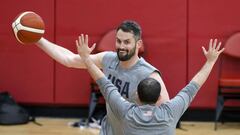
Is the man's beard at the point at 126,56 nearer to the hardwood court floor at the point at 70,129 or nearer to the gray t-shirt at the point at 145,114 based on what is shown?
the gray t-shirt at the point at 145,114

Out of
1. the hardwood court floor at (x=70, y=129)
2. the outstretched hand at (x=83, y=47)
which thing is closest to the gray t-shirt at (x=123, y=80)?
the outstretched hand at (x=83, y=47)

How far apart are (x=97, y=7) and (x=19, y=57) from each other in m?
1.40

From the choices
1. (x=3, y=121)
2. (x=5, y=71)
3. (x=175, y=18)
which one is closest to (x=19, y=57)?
(x=5, y=71)

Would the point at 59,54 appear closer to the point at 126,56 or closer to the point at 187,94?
the point at 126,56

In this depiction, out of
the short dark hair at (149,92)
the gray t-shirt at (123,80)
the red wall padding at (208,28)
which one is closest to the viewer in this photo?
the short dark hair at (149,92)

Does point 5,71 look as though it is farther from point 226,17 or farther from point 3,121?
point 226,17

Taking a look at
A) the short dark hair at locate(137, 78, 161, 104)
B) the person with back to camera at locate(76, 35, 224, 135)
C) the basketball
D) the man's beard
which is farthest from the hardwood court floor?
the short dark hair at locate(137, 78, 161, 104)

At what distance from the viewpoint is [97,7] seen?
7445 mm

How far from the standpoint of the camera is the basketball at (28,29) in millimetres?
3854

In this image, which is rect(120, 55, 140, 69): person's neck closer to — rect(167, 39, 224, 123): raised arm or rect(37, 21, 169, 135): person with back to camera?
rect(37, 21, 169, 135): person with back to camera

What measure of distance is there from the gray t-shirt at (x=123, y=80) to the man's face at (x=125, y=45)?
20cm

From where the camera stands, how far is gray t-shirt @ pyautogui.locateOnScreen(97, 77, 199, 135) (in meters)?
3.10

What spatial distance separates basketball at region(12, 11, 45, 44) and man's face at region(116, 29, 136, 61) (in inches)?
28.7

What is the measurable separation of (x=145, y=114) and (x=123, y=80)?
58 centimetres
